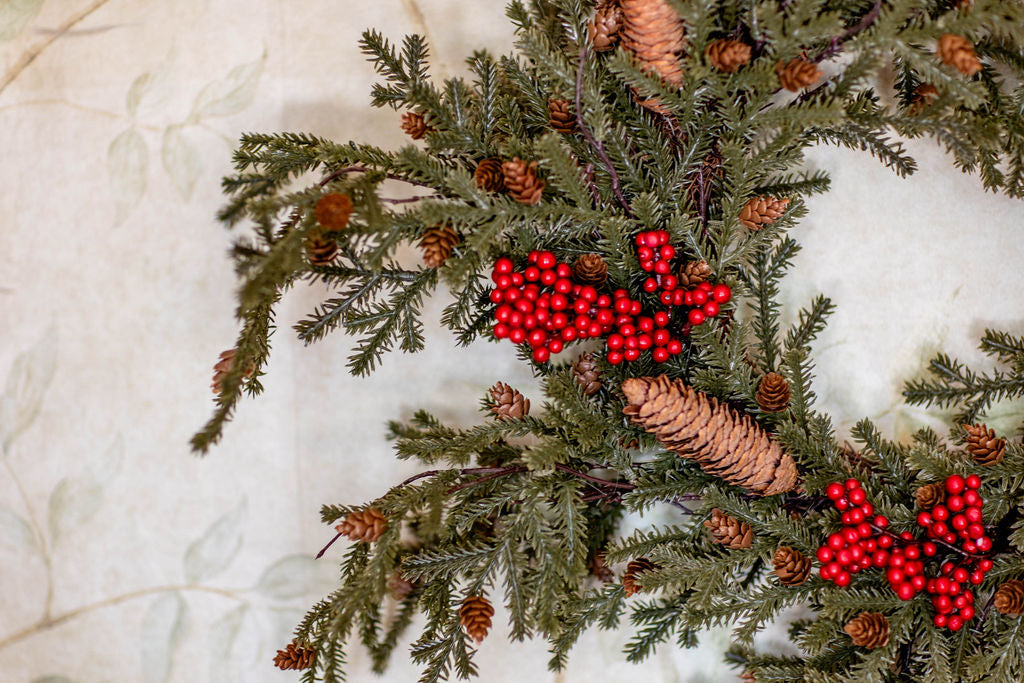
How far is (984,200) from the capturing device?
0.78 metres

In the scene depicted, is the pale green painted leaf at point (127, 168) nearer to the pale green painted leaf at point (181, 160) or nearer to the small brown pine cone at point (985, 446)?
the pale green painted leaf at point (181, 160)

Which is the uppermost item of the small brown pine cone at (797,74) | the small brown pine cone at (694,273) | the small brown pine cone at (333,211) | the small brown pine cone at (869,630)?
the small brown pine cone at (797,74)

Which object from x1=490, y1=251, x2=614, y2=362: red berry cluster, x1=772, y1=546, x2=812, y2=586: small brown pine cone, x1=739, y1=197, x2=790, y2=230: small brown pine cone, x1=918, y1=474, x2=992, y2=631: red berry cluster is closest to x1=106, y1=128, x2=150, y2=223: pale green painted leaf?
x1=490, y1=251, x2=614, y2=362: red berry cluster

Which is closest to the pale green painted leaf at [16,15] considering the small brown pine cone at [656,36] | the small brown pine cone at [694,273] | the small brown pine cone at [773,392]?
the small brown pine cone at [656,36]

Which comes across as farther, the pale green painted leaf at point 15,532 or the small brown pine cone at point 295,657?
the pale green painted leaf at point 15,532

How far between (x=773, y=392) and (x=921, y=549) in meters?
0.21

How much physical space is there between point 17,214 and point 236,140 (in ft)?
1.07

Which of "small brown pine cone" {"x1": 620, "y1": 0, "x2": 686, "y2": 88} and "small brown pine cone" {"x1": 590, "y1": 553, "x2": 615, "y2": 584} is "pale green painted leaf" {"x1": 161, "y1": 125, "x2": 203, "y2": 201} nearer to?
"small brown pine cone" {"x1": 620, "y1": 0, "x2": 686, "y2": 88}

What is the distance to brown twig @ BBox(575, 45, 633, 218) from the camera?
23.5 inches

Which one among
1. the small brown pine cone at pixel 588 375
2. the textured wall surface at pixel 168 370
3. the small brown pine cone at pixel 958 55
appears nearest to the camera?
the small brown pine cone at pixel 958 55

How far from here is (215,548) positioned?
90cm

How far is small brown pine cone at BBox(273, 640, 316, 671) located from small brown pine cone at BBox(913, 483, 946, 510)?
0.61 metres

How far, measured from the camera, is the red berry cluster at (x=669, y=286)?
0.65 meters

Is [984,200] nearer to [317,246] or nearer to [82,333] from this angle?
[317,246]
